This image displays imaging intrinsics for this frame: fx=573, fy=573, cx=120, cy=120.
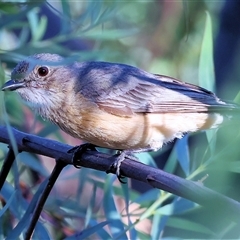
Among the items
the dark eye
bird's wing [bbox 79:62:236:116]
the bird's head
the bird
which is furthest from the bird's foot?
the dark eye

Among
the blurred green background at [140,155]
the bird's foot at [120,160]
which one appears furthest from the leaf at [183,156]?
the bird's foot at [120,160]

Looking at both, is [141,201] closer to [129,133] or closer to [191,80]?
[129,133]

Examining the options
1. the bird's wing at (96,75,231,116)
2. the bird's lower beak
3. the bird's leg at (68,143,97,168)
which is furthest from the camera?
the bird's wing at (96,75,231,116)

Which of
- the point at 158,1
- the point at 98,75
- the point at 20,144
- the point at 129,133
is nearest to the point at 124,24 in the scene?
the point at 158,1

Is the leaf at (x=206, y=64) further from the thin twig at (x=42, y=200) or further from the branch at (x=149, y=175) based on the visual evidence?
the thin twig at (x=42, y=200)

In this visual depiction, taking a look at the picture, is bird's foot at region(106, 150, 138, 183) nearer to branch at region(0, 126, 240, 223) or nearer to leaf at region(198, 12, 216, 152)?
branch at region(0, 126, 240, 223)

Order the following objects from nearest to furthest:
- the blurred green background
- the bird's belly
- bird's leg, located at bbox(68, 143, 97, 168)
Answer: the blurred green background
bird's leg, located at bbox(68, 143, 97, 168)
the bird's belly
